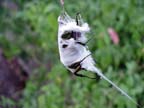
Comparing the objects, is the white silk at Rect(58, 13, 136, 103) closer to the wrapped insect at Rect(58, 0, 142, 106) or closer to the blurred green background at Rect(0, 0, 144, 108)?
the wrapped insect at Rect(58, 0, 142, 106)

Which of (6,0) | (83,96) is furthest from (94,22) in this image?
(6,0)

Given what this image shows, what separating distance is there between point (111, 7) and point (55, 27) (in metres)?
0.36

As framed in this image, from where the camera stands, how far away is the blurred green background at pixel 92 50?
2963mm

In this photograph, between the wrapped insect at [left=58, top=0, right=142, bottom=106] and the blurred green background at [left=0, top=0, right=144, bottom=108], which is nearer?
the wrapped insect at [left=58, top=0, right=142, bottom=106]

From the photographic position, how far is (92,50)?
323 centimetres

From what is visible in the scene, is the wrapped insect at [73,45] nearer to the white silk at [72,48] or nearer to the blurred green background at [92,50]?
the white silk at [72,48]

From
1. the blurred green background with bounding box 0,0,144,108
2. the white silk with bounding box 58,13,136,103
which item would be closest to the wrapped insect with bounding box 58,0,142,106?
the white silk with bounding box 58,13,136,103

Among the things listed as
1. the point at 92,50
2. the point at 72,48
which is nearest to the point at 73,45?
the point at 72,48

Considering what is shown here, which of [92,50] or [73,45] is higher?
[73,45]

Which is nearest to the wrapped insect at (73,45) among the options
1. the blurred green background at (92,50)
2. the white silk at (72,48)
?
the white silk at (72,48)

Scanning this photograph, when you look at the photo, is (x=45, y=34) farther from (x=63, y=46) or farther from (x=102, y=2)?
(x=63, y=46)

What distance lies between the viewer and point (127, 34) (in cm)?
327

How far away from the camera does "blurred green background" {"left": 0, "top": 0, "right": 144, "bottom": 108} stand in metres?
2.96

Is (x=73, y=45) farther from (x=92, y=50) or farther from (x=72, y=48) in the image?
(x=92, y=50)
